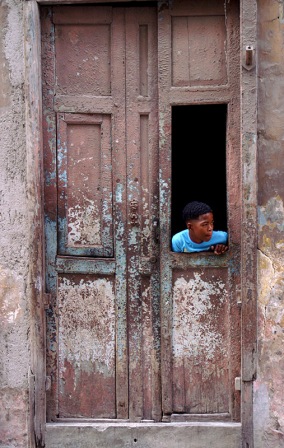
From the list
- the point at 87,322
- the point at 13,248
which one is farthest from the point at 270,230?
the point at 13,248

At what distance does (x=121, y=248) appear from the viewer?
4441mm

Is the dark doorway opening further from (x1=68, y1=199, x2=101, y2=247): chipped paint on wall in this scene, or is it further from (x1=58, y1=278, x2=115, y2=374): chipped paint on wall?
(x1=58, y1=278, x2=115, y2=374): chipped paint on wall

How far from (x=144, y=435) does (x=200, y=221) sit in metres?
1.49

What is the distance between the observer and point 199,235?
440 centimetres

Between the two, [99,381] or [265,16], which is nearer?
[265,16]

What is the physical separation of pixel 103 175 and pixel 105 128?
32 cm

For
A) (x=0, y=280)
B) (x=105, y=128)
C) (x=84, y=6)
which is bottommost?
(x=0, y=280)

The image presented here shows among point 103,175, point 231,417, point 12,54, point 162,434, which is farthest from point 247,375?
point 12,54

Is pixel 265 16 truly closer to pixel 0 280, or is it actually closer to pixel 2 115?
pixel 2 115

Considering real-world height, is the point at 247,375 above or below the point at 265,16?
below

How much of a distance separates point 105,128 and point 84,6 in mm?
824

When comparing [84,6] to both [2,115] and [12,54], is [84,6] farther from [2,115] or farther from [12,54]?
[2,115]

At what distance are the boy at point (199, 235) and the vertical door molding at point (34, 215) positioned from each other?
0.94m

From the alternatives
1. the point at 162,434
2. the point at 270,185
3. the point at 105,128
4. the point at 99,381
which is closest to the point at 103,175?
the point at 105,128
